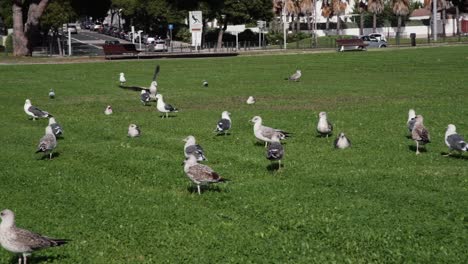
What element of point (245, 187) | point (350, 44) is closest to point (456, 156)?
point (245, 187)

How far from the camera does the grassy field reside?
9.55 m

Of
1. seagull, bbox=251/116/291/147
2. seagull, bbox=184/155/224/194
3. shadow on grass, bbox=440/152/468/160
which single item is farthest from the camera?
seagull, bbox=251/116/291/147

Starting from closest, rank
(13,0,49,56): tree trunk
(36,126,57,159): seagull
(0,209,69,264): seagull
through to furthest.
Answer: (0,209,69,264): seagull
(36,126,57,159): seagull
(13,0,49,56): tree trunk

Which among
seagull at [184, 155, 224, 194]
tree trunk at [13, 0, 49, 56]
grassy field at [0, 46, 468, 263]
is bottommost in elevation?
grassy field at [0, 46, 468, 263]

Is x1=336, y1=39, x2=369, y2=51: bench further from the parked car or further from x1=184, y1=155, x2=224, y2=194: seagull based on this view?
x1=184, y1=155, x2=224, y2=194: seagull

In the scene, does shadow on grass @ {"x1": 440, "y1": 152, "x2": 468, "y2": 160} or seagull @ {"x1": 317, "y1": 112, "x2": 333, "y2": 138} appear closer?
shadow on grass @ {"x1": 440, "y1": 152, "x2": 468, "y2": 160}

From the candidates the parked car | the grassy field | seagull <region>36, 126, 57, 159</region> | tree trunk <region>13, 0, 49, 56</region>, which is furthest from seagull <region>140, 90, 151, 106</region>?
the parked car

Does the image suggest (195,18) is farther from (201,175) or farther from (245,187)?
(201,175)

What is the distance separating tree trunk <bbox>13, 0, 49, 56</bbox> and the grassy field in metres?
36.9

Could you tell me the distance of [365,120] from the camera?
21172 millimetres

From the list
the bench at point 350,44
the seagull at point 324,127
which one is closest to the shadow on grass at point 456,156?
the seagull at point 324,127

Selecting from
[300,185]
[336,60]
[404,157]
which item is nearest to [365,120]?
[404,157]

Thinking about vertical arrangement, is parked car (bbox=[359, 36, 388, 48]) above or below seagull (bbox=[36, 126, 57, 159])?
above

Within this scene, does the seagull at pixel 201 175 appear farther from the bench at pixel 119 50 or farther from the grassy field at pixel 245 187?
the bench at pixel 119 50
